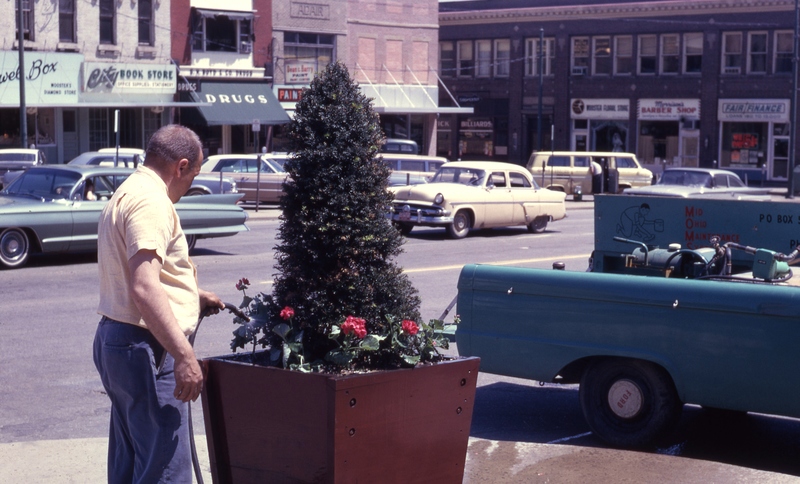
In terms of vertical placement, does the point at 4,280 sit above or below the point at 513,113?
below

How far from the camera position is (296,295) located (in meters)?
4.36

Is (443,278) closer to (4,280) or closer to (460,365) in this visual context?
(4,280)

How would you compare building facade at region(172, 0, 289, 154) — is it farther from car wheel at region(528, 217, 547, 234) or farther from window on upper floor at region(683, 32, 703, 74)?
window on upper floor at region(683, 32, 703, 74)

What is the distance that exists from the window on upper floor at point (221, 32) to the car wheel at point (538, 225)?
1787 cm

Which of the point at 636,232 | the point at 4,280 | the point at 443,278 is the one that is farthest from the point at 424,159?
the point at 636,232

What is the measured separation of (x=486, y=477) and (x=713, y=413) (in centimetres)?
234

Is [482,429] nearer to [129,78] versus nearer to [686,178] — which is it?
[686,178]

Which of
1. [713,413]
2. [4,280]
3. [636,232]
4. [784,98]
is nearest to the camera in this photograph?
[713,413]

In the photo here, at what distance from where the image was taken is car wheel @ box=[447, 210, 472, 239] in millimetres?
21078

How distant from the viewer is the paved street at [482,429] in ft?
20.2

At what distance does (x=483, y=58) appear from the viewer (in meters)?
57.8

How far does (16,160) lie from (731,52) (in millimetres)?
36640

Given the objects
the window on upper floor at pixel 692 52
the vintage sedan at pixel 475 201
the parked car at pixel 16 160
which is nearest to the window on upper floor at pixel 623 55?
the window on upper floor at pixel 692 52

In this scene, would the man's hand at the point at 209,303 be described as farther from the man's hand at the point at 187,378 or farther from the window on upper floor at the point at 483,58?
the window on upper floor at the point at 483,58
